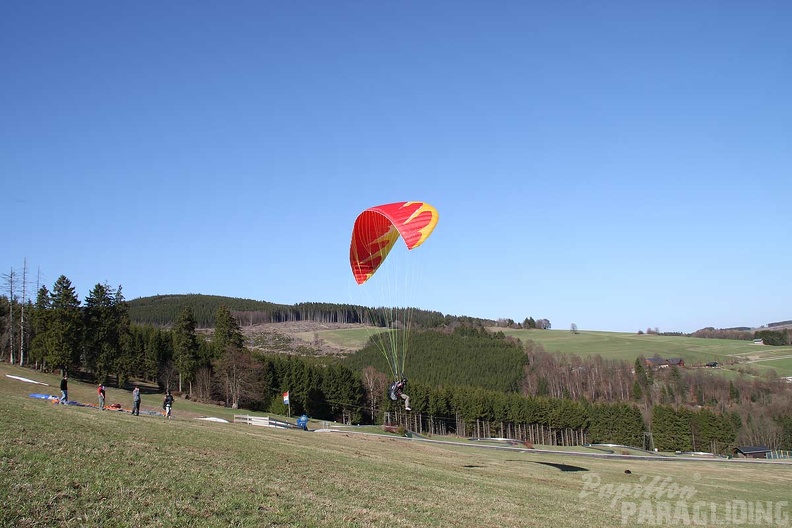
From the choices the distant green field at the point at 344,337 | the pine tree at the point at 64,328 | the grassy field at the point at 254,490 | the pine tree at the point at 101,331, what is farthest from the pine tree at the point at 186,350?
the distant green field at the point at 344,337

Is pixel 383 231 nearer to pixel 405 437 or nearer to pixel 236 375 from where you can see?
pixel 405 437

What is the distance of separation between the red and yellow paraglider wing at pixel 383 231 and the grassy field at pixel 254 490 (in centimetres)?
968

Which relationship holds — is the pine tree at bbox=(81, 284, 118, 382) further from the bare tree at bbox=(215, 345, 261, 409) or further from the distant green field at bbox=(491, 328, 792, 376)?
the distant green field at bbox=(491, 328, 792, 376)

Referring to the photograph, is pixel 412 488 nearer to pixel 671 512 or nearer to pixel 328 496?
pixel 328 496

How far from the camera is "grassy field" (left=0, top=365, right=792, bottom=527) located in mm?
9820

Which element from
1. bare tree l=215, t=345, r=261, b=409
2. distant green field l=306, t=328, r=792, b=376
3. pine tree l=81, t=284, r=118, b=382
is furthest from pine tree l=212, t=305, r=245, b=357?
distant green field l=306, t=328, r=792, b=376

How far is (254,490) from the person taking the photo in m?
12.4

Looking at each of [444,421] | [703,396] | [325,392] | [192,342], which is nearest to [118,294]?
[192,342]

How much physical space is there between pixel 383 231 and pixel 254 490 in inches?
661

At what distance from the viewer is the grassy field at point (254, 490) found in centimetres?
982

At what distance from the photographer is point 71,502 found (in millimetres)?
9445

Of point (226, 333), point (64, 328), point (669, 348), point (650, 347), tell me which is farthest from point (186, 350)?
point (669, 348)

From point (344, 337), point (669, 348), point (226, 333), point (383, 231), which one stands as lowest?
point (669, 348)

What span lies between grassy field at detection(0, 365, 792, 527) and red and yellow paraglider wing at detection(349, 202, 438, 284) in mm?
9677
